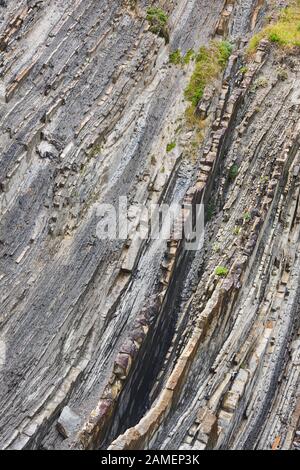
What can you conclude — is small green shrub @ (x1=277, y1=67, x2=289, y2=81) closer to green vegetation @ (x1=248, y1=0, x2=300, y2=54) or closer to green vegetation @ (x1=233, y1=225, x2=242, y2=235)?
green vegetation @ (x1=248, y1=0, x2=300, y2=54)

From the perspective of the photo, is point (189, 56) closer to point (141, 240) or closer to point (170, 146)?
point (170, 146)

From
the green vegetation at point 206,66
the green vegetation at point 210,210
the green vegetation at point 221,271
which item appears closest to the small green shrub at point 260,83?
the green vegetation at point 206,66

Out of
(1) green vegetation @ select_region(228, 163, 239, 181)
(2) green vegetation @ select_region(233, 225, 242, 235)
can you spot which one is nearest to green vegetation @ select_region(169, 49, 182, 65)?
(1) green vegetation @ select_region(228, 163, 239, 181)

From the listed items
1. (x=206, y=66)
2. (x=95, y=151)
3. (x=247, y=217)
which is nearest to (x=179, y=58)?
(x=206, y=66)

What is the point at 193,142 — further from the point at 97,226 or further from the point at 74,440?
the point at 74,440

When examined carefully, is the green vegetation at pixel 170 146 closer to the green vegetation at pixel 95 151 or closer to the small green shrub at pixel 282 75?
the green vegetation at pixel 95 151
